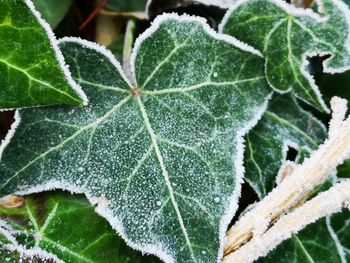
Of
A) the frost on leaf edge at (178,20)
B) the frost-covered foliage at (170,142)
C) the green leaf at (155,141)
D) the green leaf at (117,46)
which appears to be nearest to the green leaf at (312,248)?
the frost-covered foliage at (170,142)

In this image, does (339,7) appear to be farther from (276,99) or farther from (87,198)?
(87,198)

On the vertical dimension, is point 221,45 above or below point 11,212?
above

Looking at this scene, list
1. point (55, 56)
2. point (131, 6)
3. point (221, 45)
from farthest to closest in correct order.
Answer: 1. point (131, 6)
2. point (221, 45)
3. point (55, 56)

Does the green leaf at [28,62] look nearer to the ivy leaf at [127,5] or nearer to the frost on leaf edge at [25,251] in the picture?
the frost on leaf edge at [25,251]

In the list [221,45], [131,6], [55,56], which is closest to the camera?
[55,56]

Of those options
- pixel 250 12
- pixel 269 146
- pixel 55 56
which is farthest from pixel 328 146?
pixel 55 56

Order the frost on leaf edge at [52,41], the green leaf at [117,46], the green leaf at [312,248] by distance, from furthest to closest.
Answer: the green leaf at [117,46] → the green leaf at [312,248] → the frost on leaf edge at [52,41]

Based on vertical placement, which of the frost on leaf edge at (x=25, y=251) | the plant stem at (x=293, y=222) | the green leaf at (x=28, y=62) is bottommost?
the frost on leaf edge at (x=25, y=251)
